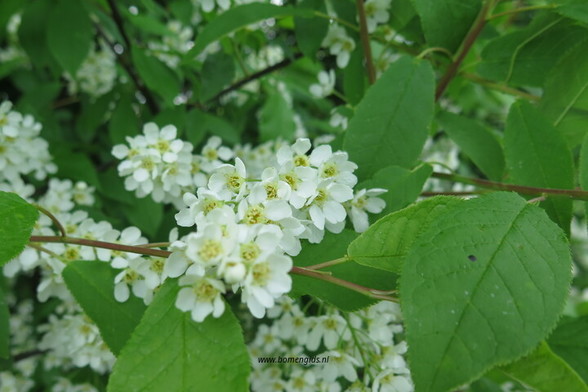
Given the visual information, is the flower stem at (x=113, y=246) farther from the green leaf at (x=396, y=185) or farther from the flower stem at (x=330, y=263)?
the green leaf at (x=396, y=185)

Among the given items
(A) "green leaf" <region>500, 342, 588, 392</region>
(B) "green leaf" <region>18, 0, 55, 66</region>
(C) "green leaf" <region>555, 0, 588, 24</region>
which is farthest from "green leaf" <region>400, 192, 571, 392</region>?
(B) "green leaf" <region>18, 0, 55, 66</region>

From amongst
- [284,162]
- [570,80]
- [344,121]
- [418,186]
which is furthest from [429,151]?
[284,162]

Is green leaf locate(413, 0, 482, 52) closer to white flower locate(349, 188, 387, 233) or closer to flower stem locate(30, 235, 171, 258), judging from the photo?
white flower locate(349, 188, 387, 233)

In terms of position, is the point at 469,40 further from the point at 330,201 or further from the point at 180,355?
the point at 180,355

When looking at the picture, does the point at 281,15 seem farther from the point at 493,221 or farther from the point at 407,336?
the point at 407,336

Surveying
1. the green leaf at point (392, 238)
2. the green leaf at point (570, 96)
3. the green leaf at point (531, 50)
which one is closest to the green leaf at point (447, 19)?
the green leaf at point (531, 50)

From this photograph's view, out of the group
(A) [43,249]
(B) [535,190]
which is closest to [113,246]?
(A) [43,249]
